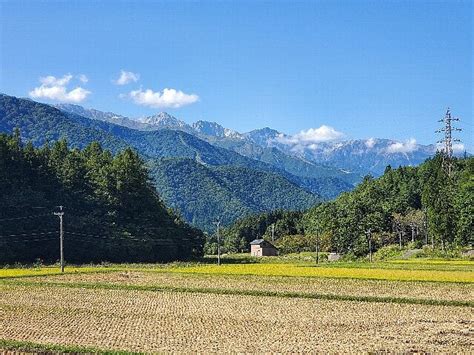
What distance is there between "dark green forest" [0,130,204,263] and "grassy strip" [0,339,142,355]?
51.9m

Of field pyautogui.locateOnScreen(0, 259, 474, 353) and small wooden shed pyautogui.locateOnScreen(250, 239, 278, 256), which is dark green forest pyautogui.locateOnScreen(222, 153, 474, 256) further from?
field pyautogui.locateOnScreen(0, 259, 474, 353)

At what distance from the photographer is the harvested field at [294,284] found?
3628 centimetres

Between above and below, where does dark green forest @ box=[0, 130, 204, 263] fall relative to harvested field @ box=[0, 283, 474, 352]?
above

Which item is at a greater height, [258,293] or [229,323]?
[229,323]

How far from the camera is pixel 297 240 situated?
382 ft

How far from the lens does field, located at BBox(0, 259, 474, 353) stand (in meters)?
20.1

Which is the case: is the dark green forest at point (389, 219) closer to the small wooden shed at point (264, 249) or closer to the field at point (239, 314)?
the small wooden shed at point (264, 249)

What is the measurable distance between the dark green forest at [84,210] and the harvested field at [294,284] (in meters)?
23.7

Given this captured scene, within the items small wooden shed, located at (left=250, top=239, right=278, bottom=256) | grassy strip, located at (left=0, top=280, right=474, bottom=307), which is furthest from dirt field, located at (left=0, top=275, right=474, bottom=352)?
small wooden shed, located at (left=250, top=239, right=278, bottom=256)

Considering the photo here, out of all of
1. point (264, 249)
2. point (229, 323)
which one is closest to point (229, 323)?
point (229, 323)

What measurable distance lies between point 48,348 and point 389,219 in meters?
98.2

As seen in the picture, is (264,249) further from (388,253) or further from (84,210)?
(84,210)

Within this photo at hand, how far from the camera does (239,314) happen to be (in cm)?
2758

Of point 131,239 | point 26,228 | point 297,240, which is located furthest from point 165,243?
point 297,240
